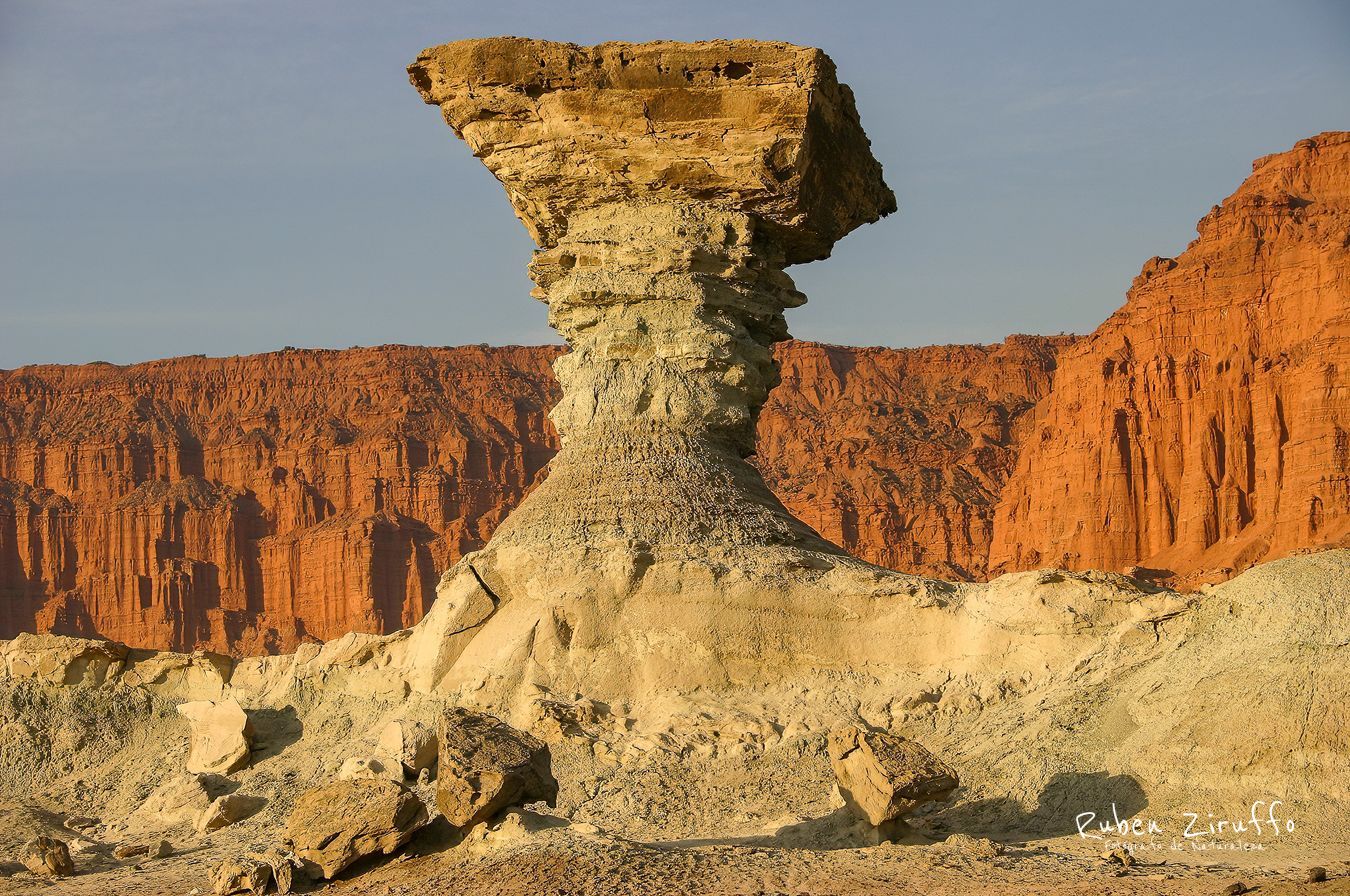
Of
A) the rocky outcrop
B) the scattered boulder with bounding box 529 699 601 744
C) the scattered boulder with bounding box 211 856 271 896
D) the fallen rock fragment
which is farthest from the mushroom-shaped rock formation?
the rocky outcrop

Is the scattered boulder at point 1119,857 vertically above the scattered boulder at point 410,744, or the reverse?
the scattered boulder at point 410,744

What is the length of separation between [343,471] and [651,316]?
289 feet

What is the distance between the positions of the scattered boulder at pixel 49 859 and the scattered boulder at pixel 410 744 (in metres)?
2.47

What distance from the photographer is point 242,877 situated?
11.7 m

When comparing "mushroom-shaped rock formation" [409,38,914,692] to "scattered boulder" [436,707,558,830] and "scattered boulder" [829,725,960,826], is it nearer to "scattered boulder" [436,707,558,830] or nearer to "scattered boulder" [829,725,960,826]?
"scattered boulder" [829,725,960,826]

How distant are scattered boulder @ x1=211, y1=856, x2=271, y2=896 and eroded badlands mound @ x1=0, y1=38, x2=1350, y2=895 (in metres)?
0.03

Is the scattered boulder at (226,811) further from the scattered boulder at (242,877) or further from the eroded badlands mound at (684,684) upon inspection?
the scattered boulder at (242,877)

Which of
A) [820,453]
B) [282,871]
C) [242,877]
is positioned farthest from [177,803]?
[820,453]

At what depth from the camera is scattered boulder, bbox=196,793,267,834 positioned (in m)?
15.1

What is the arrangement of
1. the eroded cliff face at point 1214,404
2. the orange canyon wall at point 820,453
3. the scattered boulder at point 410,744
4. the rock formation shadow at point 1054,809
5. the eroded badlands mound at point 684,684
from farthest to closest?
the orange canyon wall at point 820,453 → the eroded cliff face at point 1214,404 → the scattered boulder at point 410,744 → the rock formation shadow at point 1054,809 → the eroded badlands mound at point 684,684

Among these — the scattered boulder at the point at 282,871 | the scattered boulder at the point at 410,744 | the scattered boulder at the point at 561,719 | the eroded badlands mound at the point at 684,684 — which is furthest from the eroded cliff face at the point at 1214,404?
the scattered boulder at the point at 282,871

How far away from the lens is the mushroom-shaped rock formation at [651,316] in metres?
16.2

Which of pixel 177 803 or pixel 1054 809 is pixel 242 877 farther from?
pixel 1054 809

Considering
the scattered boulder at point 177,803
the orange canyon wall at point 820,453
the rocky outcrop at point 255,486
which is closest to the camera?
the scattered boulder at point 177,803
